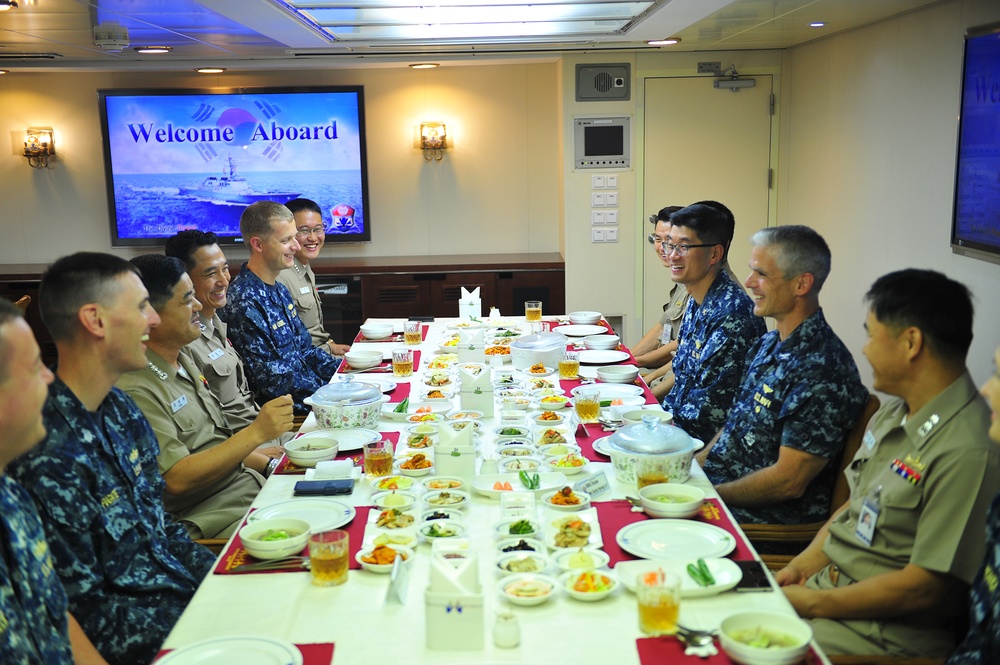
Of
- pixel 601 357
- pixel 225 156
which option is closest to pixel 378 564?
pixel 601 357

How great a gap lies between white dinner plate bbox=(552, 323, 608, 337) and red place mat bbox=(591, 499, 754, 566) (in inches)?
98.0

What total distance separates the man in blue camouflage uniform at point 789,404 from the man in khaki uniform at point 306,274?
3.02m

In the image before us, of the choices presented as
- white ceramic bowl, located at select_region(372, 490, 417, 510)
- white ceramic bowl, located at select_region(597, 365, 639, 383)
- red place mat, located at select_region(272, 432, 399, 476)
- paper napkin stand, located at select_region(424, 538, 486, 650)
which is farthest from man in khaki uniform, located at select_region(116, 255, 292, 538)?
white ceramic bowl, located at select_region(597, 365, 639, 383)

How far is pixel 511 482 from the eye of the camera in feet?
8.61

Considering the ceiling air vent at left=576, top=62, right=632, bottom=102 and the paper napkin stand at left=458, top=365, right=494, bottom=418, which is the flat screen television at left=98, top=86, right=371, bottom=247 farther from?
the paper napkin stand at left=458, top=365, right=494, bottom=418

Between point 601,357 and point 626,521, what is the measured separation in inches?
80.1

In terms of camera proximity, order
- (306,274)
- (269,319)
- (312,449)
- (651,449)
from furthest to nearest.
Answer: (306,274), (269,319), (312,449), (651,449)

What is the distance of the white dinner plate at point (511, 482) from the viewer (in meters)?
2.56

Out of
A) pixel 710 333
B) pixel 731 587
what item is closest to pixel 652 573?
pixel 731 587

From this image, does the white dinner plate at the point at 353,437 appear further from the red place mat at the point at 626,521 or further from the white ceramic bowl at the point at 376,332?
the white ceramic bowl at the point at 376,332

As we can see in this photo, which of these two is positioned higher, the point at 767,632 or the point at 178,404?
the point at 178,404

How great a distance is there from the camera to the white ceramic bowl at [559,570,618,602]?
1.95 m

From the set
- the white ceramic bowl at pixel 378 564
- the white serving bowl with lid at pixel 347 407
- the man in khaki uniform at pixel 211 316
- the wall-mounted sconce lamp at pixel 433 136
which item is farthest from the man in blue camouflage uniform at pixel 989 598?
the wall-mounted sconce lamp at pixel 433 136

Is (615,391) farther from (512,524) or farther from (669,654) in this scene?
(669,654)
